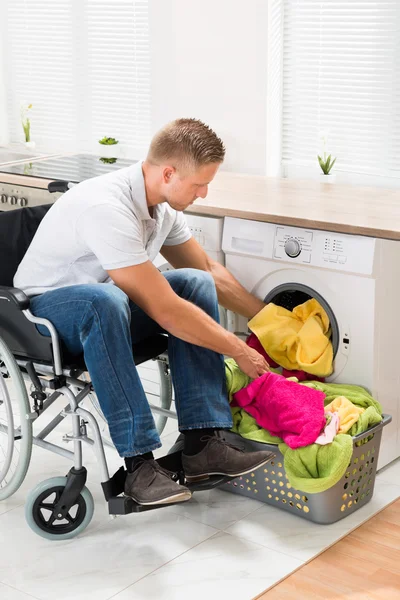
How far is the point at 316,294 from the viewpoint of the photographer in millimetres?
2631

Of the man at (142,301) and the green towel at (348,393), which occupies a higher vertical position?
the man at (142,301)

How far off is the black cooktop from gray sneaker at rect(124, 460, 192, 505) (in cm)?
132

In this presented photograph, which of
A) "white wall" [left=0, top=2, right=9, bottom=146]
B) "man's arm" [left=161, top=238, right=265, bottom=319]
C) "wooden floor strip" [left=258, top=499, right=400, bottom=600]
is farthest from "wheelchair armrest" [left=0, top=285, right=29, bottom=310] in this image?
"white wall" [left=0, top=2, right=9, bottom=146]

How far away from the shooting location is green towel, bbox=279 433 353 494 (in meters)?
2.28

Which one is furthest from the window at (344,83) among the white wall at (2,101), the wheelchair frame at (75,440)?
the white wall at (2,101)

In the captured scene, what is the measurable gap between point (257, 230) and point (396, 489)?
889mm

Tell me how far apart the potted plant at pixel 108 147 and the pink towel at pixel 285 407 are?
7.25 ft

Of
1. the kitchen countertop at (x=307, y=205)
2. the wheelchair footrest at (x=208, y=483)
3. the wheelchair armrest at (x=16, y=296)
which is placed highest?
the kitchen countertop at (x=307, y=205)

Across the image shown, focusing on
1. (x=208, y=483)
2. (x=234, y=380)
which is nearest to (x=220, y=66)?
(x=234, y=380)

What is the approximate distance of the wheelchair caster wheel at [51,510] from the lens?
2318 millimetres

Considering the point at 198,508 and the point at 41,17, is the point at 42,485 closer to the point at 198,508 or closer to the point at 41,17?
the point at 198,508

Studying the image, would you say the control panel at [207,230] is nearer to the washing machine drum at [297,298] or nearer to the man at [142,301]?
the washing machine drum at [297,298]

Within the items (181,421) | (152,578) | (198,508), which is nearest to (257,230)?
(181,421)

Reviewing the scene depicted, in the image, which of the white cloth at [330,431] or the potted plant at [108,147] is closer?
the white cloth at [330,431]
